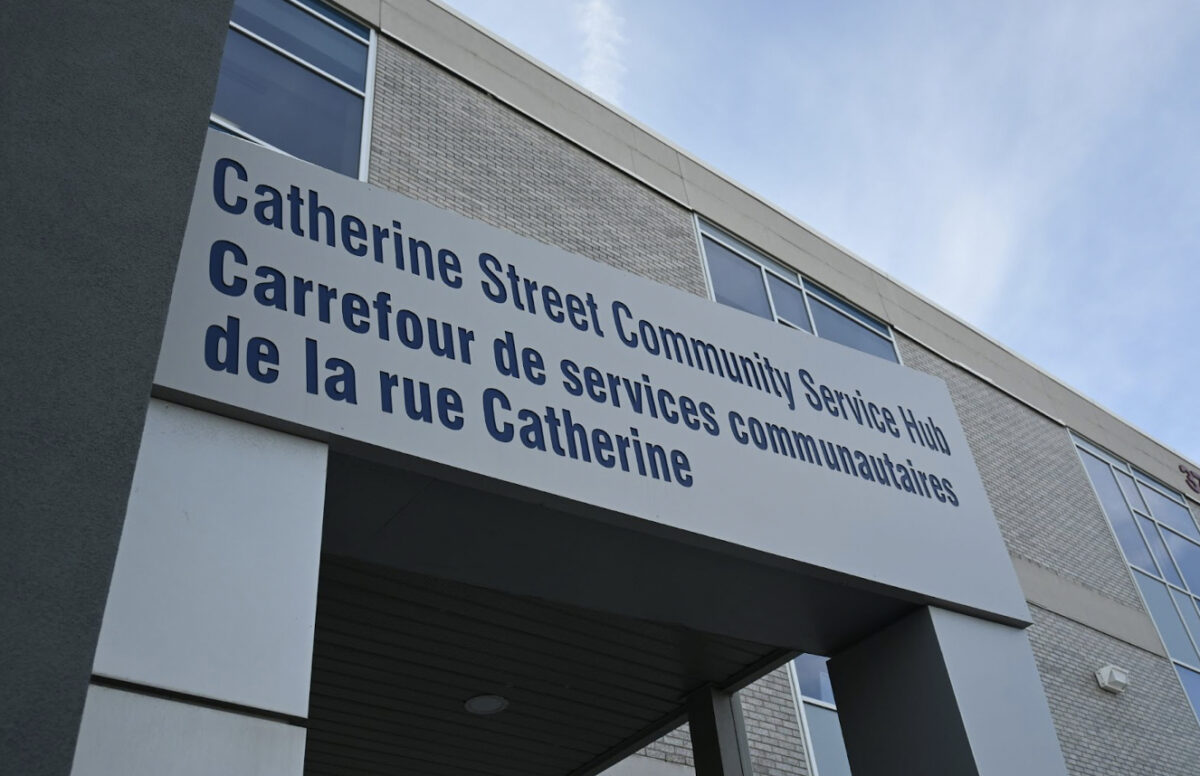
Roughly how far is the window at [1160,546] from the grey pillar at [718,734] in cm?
1110

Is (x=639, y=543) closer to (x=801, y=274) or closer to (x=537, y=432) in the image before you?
(x=537, y=432)

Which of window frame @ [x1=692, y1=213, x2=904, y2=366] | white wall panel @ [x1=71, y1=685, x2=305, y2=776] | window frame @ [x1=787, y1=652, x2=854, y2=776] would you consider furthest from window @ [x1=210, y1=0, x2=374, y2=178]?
white wall panel @ [x1=71, y1=685, x2=305, y2=776]

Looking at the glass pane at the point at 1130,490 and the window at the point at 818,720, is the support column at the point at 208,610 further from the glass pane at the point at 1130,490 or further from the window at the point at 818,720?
the glass pane at the point at 1130,490

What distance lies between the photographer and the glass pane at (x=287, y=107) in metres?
9.59

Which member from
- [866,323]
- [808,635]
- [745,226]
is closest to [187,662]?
[808,635]

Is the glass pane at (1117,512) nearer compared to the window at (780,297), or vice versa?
the window at (780,297)

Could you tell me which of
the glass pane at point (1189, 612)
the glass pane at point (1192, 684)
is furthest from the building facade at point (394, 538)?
the glass pane at point (1189, 612)

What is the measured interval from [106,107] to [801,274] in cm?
1266

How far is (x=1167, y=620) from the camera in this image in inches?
662

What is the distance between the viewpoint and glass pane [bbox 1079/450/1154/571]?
17438 millimetres

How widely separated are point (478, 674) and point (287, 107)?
5701mm

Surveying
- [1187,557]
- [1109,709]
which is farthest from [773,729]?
[1187,557]

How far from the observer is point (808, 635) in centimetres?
616

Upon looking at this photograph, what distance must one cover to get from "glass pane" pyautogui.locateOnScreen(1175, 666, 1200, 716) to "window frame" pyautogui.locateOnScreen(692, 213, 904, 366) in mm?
6142
